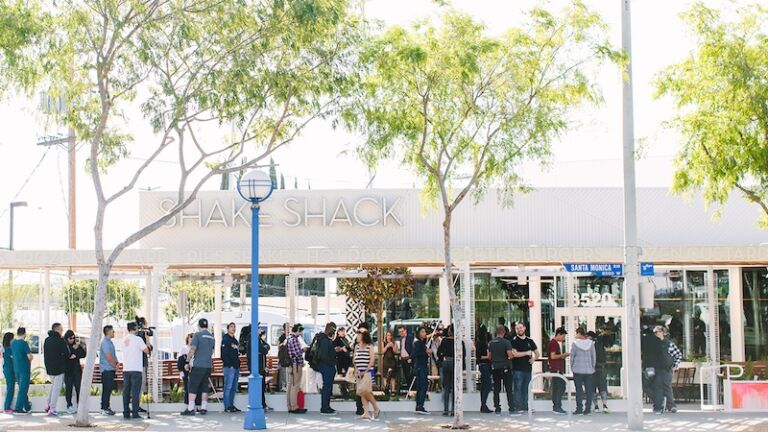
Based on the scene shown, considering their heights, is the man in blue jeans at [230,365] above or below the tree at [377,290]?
below

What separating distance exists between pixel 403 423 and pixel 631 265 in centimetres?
471

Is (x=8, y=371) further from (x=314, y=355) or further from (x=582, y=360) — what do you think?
(x=582, y=360)

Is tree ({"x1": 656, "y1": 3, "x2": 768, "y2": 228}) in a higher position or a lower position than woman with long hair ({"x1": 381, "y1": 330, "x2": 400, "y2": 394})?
higher

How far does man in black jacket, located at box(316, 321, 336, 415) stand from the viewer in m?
19.6

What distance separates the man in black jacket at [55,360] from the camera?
19469mm

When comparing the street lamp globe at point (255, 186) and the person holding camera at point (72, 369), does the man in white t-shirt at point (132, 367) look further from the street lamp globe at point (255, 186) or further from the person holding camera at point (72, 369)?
the street lamp globe at point (255, 186)

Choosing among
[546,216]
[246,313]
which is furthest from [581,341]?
[246,313]

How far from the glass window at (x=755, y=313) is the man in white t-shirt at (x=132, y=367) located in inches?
539

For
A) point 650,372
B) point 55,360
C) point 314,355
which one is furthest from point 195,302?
point 650,372

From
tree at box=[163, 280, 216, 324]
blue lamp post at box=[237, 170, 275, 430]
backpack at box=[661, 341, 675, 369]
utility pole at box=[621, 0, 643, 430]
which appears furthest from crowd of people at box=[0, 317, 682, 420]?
tree at box=[163, 280, 216, 324]

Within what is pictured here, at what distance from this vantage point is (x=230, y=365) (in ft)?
65.0

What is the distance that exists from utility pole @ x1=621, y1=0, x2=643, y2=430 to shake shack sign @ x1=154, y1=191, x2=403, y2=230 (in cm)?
877

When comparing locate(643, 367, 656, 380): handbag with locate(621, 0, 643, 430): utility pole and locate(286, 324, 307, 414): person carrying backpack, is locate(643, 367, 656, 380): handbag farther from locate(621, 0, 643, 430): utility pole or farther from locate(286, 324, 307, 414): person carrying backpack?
locate(286, 324, 307, 414): person carrying backpack

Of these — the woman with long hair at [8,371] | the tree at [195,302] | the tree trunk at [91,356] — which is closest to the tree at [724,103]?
the tree trunk at [91,356]
